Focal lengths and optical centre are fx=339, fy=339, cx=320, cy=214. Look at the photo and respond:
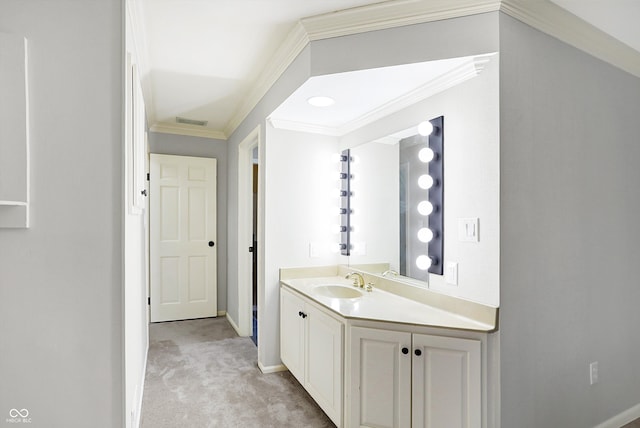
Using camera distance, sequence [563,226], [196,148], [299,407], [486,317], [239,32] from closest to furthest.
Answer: [486,317] → [563,226] → [239,32] → [299,407] → [196,148]

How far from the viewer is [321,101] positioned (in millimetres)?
2367

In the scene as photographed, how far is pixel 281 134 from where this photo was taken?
2863mm

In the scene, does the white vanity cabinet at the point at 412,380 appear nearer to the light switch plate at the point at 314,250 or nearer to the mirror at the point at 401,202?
the mirror at the point at 401,202

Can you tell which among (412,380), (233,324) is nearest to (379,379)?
(412,380)

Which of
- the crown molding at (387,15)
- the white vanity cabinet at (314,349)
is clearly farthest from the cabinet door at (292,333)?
the crown molding at (387,15)

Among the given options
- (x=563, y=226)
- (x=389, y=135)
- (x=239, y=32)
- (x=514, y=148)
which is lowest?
(x=563, y=226)

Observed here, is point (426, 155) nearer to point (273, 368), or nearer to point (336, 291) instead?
point (336, 291)

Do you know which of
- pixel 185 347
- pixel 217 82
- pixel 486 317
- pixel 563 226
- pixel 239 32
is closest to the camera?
pixel 486 317

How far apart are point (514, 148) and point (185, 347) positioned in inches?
129

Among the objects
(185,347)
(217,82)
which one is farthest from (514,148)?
(185,347)

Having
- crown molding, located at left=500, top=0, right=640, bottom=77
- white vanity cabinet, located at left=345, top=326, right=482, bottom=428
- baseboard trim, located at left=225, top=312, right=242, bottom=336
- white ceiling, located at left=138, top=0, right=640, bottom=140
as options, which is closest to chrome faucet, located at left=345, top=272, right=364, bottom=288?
white vanity cabinet, located at left=345, top=326, right=482, bottom=428

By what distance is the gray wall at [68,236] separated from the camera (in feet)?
4.29

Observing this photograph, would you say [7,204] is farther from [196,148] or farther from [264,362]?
[196,148]
